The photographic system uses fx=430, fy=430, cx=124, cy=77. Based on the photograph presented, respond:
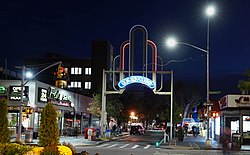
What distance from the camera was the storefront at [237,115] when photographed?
38.3 metres

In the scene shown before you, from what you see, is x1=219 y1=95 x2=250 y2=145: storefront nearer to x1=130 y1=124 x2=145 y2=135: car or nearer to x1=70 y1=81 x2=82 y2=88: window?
x1=130 y1=124 x2=145 y2=135: car

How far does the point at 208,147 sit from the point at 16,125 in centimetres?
2078

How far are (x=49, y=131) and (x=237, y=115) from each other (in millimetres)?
30388

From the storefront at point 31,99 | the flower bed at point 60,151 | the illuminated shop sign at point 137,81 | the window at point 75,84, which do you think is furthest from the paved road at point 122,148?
the window at point 75,84

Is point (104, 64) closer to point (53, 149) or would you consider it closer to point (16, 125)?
point (16, 125)

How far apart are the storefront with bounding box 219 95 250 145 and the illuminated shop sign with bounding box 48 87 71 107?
60.5ft

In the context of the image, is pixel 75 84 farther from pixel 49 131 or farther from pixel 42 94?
pixel 49 131

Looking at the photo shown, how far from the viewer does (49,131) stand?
541 inches

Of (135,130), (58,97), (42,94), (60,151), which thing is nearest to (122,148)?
(42,94)

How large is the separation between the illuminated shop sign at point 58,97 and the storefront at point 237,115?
60.5 feet

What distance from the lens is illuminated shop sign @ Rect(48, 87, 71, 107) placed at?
4750 centimetres

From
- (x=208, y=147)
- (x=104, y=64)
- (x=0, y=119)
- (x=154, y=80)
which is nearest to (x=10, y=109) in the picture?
(x=154, y=80)

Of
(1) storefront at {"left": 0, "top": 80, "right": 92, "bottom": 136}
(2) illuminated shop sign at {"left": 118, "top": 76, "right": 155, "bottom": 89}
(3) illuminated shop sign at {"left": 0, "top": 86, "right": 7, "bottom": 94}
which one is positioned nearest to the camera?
(1) storefront at {"left": 0, "top": 80, "right": 92, "bottom": 136}

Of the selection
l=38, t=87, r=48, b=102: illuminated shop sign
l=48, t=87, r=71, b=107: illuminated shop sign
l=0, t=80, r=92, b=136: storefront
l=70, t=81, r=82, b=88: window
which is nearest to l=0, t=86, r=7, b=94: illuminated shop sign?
l=0, t=80, r=92, b=136: storefront
